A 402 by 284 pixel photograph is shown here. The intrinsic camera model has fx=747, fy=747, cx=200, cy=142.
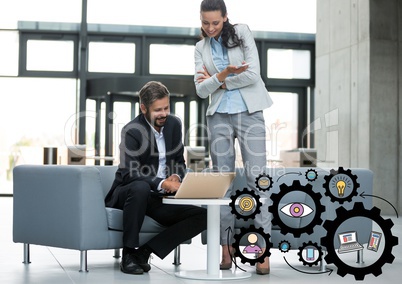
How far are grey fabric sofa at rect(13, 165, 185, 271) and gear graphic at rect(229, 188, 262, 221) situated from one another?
32.4 inches

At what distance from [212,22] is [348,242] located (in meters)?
1.33

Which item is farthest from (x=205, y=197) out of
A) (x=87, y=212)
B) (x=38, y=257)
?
(x=38, y=257)

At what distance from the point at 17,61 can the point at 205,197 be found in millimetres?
9866

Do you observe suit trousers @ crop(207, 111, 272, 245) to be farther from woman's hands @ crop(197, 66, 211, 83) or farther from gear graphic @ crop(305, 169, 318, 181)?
gear graphic @ crop(305, 169, 318, 181)

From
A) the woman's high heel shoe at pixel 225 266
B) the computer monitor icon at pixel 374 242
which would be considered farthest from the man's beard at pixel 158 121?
the computer monitor icon at pixel 374 242

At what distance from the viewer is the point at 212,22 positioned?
3.85 m

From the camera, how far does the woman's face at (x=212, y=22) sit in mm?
3826

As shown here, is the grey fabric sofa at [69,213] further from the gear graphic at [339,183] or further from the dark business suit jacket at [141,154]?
the gear graphic at [339,183]

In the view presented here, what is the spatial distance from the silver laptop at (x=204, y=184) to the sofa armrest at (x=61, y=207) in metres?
0.66

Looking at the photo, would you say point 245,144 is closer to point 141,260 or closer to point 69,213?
point 141,260

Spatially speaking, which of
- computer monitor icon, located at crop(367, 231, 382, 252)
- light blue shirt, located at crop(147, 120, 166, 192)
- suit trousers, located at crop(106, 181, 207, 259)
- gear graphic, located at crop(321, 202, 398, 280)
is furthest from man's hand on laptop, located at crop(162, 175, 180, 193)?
computer monitor icon, located at crop(367, 231, 382, 252)

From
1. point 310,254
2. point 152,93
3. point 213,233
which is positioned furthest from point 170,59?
point 310,254

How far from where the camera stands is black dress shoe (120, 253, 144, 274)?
13.2 feet

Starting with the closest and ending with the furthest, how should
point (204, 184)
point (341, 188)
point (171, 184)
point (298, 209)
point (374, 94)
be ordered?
point (341, 188) < point (298, 209) < point (204, 184) < point (171, 184) < point (374, 94)
